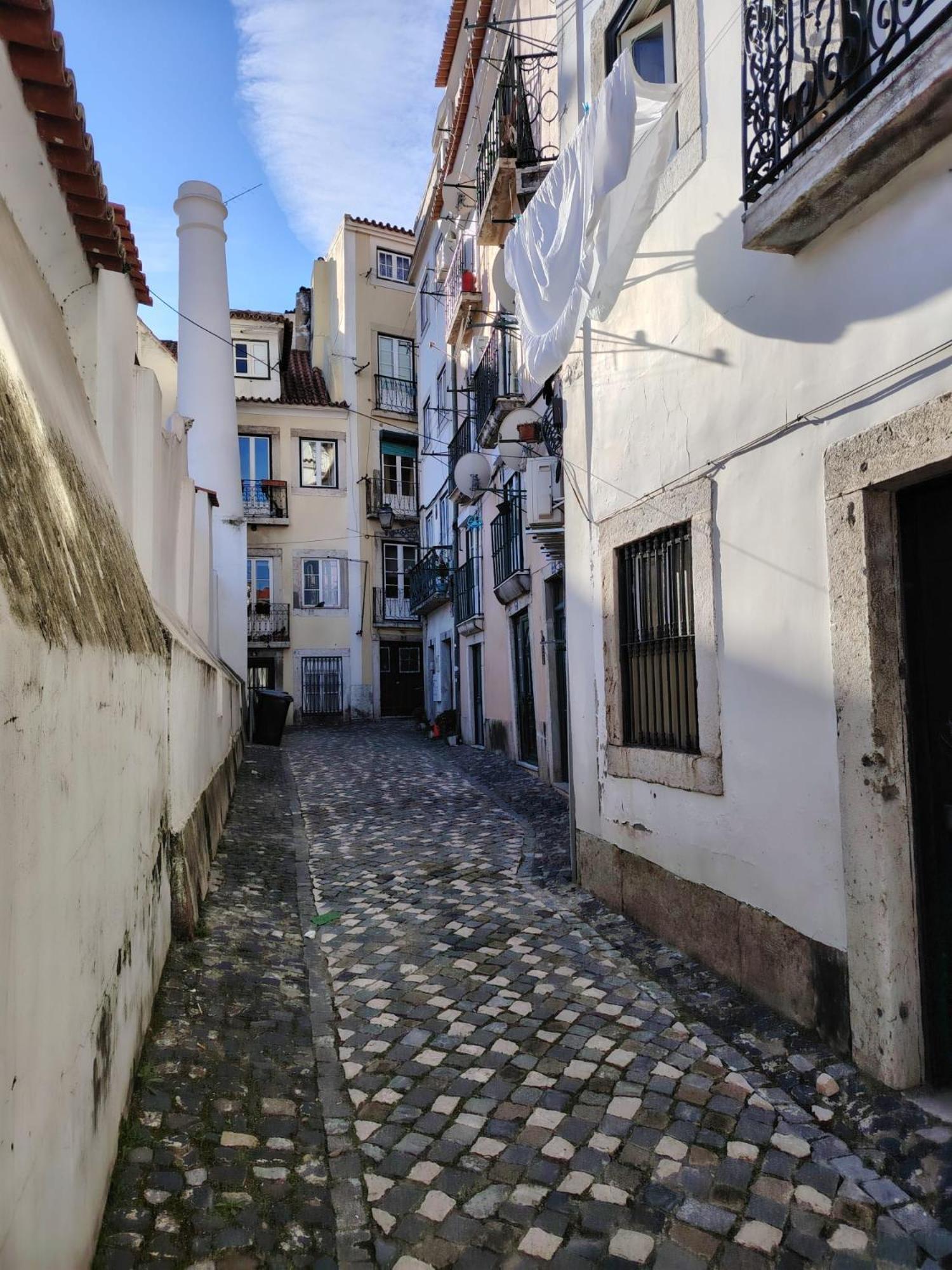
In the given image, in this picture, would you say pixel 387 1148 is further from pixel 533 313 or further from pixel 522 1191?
pixel 533 313

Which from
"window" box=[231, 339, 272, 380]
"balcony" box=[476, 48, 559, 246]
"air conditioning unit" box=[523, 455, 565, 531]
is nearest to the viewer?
"air conditioning unit" box=[523, 455, 565, 531]

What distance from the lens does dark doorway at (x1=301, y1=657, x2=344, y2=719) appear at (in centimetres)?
2672

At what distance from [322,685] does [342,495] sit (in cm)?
578

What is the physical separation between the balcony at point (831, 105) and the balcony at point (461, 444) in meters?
12.3

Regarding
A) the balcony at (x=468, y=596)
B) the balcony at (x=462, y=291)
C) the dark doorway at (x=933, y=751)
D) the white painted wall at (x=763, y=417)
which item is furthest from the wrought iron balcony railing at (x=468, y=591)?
the dark doorway at (x=933, y=751)

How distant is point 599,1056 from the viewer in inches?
149

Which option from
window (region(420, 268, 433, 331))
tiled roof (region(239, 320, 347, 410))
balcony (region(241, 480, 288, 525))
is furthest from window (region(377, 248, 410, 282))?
balcony (region(241, 480, 288, 525))

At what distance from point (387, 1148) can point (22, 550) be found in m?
2.44

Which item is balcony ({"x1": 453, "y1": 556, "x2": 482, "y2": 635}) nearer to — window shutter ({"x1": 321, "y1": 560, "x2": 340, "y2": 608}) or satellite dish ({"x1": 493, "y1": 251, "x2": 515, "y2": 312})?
window shutter ({"x1": 321, "y1": 560, "x2": 340, "y2": 608})

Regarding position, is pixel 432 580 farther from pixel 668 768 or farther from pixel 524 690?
pixel 668 768

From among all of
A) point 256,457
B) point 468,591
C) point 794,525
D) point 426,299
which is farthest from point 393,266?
point 794,525

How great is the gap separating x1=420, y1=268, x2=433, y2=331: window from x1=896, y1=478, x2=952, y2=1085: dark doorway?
20.8 metres

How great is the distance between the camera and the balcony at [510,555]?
13.7 m

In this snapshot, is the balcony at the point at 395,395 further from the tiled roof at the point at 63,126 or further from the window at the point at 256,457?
the tiled roof at the point at 63,126
